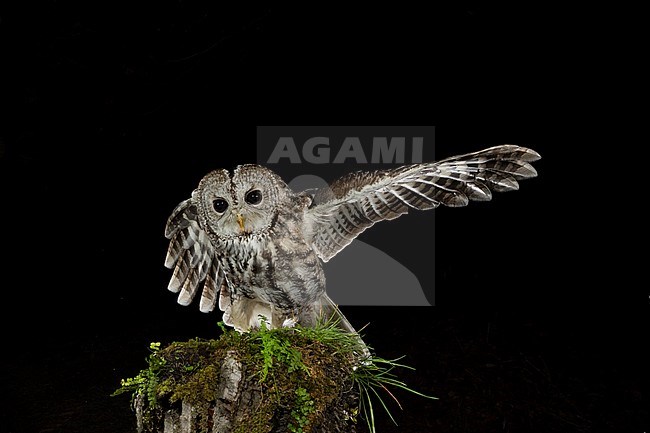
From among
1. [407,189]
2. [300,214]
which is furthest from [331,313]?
[407,189]

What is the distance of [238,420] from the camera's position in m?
1.34

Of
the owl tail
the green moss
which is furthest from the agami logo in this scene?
the green moss

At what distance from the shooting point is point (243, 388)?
1356mm

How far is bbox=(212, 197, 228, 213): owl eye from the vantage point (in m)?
1.74

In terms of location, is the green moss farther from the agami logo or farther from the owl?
the agami logo

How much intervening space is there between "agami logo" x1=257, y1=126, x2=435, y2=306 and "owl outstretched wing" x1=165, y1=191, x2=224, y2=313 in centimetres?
48

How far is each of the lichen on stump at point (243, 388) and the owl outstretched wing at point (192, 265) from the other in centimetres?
54

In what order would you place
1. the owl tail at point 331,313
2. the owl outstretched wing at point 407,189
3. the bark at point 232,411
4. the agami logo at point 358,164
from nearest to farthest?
the bark at point 232,411 → the owl outstretched wing at point 407,189 → the owl tail at point 331,313 → the agami logo at point 358,164

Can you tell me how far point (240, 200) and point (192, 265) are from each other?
1.25 feet

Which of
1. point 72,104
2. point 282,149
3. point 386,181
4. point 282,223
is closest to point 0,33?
point 72,104

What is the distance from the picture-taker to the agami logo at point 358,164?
2357 millimetres

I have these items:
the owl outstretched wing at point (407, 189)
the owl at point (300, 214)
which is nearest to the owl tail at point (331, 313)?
the owl at point (300, 214)

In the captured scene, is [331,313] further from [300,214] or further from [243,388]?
[243,388]

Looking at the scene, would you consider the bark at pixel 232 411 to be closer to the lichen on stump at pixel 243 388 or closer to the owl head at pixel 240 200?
the lichen on stump at pixel 243 388
